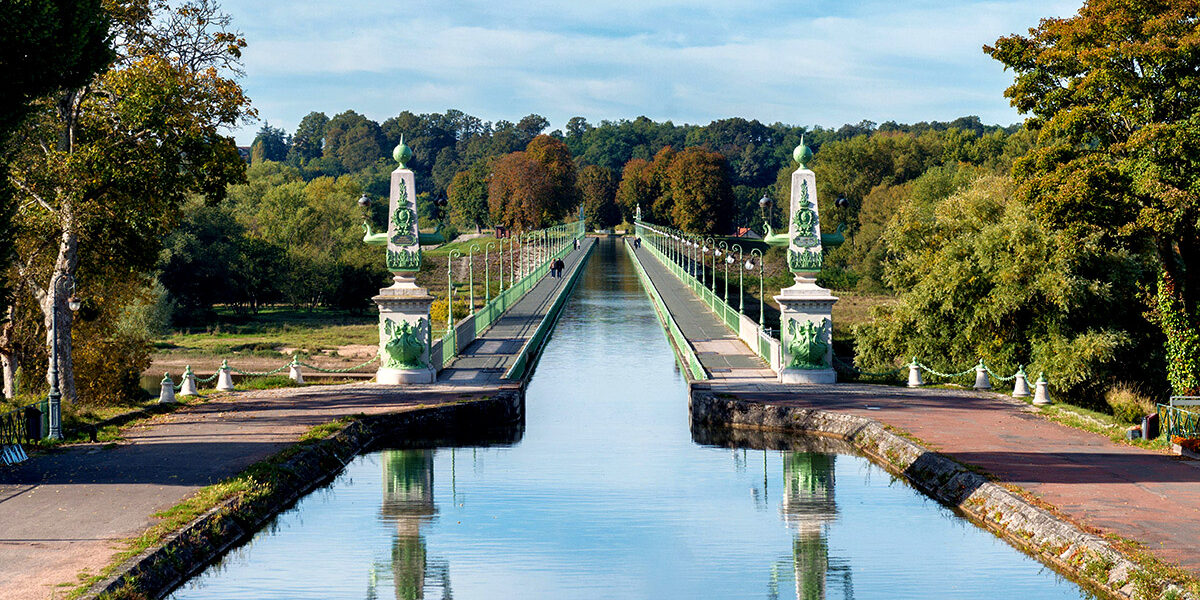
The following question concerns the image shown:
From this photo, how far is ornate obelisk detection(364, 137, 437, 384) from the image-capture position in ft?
87.7

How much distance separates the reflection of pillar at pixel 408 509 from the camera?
42.9 feet

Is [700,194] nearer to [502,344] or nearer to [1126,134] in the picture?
[502,344]

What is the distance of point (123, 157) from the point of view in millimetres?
23734

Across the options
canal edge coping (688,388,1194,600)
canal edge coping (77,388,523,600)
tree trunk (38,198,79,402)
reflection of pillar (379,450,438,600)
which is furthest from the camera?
tree trunk (38,198,79,402)

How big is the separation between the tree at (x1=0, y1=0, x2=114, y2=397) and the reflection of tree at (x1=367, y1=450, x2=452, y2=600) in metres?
6.76

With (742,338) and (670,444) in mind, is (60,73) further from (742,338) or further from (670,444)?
(742,338)

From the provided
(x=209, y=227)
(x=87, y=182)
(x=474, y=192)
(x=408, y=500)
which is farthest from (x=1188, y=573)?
(x=474, y=192)

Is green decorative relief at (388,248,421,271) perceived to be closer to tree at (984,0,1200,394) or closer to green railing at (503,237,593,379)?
green railing at (503,237,593,379)

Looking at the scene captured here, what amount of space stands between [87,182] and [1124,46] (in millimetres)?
24870

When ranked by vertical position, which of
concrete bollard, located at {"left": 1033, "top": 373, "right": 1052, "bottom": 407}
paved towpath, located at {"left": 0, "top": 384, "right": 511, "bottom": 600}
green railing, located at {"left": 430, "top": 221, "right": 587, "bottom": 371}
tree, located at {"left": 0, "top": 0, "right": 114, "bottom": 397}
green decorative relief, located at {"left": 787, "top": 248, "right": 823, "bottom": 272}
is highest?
tree, located at {"left": 0, "top": 0, "right": 114, "bottom": 397}

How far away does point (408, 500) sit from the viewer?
17.3m

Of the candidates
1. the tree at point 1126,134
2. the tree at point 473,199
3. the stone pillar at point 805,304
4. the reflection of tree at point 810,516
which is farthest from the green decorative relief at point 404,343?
the tree at point 473,199

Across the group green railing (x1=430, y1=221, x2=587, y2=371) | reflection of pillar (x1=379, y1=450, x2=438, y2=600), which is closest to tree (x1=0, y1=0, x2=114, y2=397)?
reflection of pillar (x1=379, y1=450, x2=438, y2=600)

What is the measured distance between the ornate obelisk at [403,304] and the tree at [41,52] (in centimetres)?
948
